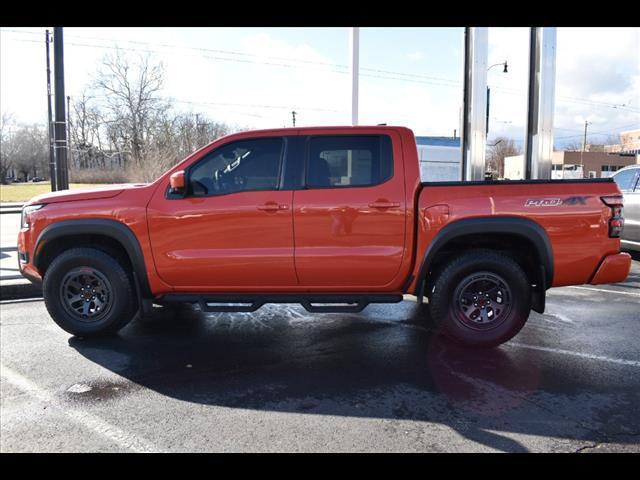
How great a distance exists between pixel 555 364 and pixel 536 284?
749 mm

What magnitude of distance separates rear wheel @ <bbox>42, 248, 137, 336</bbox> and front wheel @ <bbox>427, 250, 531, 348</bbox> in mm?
2992

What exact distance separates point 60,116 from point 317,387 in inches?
306

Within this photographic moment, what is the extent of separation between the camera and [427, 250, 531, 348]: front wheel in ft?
14.2

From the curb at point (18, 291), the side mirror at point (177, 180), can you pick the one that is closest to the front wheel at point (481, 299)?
the side mirror at point (177, 180)

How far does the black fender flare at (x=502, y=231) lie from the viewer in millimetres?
4176

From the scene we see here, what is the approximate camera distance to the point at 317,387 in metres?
3.69

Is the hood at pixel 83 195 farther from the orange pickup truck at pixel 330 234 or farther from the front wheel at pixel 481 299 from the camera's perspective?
the front wheel at pixel 481 299

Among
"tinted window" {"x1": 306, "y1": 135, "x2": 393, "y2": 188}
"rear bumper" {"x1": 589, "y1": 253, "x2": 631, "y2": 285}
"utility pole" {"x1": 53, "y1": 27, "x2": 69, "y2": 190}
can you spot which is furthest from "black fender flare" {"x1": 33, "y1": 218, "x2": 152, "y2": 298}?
"utility pole" {"x1": 53, "y1": 27, "x2": 69, "y2": 190}

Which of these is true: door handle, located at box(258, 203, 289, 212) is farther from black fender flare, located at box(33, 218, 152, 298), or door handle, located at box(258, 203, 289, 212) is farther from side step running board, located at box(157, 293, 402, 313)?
black fender flare, located at box(33, 218, 152, 298)

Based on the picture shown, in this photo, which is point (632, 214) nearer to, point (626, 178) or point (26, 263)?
point (626, 178)

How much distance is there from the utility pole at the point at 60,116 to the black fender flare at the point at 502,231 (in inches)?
295

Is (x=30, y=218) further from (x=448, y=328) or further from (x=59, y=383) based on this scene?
(x=448, y=328)

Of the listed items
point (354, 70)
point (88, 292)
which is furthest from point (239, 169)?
point (354, 70)

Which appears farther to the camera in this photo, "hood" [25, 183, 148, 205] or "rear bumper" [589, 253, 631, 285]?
"hood" [25, 183, 148, 205]
